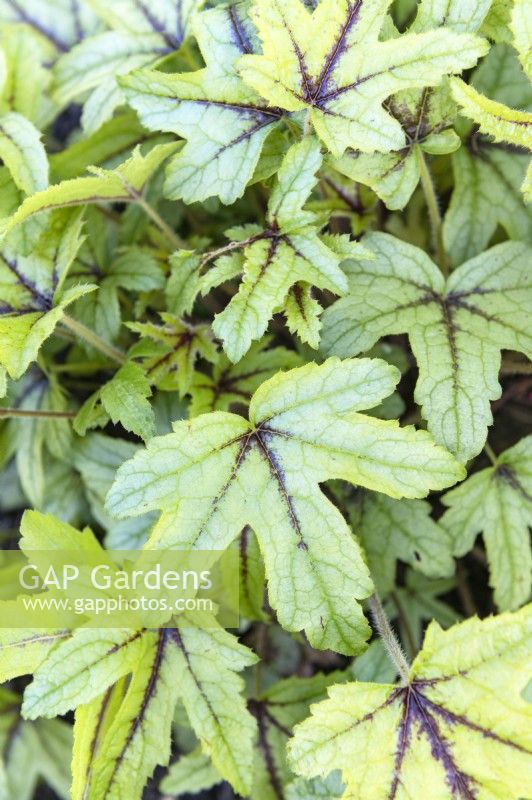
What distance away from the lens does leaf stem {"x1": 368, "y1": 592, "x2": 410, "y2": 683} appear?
1.46 m

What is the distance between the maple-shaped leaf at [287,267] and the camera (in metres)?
1.47

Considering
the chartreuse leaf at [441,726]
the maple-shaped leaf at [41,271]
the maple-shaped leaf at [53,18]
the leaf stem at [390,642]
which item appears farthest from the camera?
the maple-shaped leaf at [53,18]

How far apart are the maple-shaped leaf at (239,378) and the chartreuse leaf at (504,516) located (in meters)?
0.50

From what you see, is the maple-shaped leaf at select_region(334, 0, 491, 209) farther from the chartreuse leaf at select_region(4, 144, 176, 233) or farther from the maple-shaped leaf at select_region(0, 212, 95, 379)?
the maple-shaped leaf at select_region(0, 212, 95, 379)

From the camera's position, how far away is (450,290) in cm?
170

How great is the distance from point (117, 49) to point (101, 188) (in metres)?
0.48

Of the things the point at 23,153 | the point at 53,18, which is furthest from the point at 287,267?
the point at 53,18

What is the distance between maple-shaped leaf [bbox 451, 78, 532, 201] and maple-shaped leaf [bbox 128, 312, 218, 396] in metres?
0.73

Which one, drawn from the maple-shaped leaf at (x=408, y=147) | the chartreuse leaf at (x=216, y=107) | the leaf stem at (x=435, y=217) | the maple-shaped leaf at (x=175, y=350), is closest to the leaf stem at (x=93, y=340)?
the maple-shaped leaf at (x=175, y=350)

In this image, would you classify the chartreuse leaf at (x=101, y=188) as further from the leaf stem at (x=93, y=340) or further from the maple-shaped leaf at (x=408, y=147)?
the maple-shaped leaf at (x=408, y=147)

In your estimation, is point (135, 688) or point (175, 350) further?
point (175, 350)

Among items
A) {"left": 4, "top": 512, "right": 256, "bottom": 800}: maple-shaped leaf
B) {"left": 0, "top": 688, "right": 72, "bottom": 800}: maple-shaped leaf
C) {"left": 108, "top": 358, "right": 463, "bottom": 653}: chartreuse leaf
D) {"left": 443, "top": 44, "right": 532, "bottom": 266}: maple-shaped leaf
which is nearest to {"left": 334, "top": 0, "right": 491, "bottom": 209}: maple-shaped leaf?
{"left": 443, "top": 44, "right": 532, "bottom": 266}: maple-shaped leaf

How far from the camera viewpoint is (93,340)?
1.87 meters

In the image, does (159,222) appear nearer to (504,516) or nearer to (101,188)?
(101,188)
